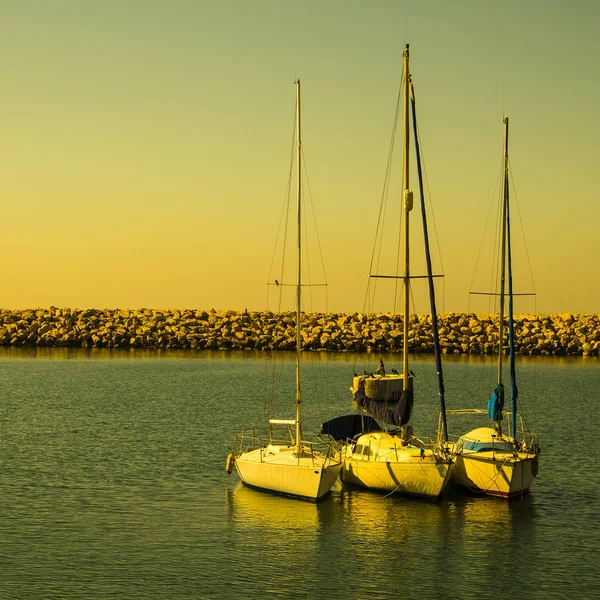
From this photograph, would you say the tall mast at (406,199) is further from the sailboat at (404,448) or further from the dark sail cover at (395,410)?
the dark sail cover at (395,410)

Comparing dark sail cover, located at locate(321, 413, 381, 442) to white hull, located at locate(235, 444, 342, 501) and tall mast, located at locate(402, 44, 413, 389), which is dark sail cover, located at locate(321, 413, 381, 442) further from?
tall mast, located at locate(402, 44, 413, 389)

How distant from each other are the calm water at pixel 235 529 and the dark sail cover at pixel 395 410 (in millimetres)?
2428

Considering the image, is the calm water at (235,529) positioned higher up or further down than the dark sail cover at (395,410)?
further down

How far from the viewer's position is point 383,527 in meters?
30.6

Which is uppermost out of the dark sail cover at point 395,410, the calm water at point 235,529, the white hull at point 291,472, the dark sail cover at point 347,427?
the dark sail cover at point 395,410

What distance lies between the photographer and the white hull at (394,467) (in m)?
32.5

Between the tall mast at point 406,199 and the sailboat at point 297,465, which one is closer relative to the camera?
the sailboat at point 297,465

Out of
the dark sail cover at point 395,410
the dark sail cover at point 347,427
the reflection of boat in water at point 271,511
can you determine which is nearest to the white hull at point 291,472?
the reflection of boat in water at point 271,511

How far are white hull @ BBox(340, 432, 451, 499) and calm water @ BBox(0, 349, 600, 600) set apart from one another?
459 millimetres

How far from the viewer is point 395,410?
111ft

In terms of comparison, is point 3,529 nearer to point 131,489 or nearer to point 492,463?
point 131,489

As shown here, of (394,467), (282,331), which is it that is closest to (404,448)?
(394,467)

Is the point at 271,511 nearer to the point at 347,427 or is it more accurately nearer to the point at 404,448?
the point at 404,448

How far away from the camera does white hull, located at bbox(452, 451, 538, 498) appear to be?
1315 inches
